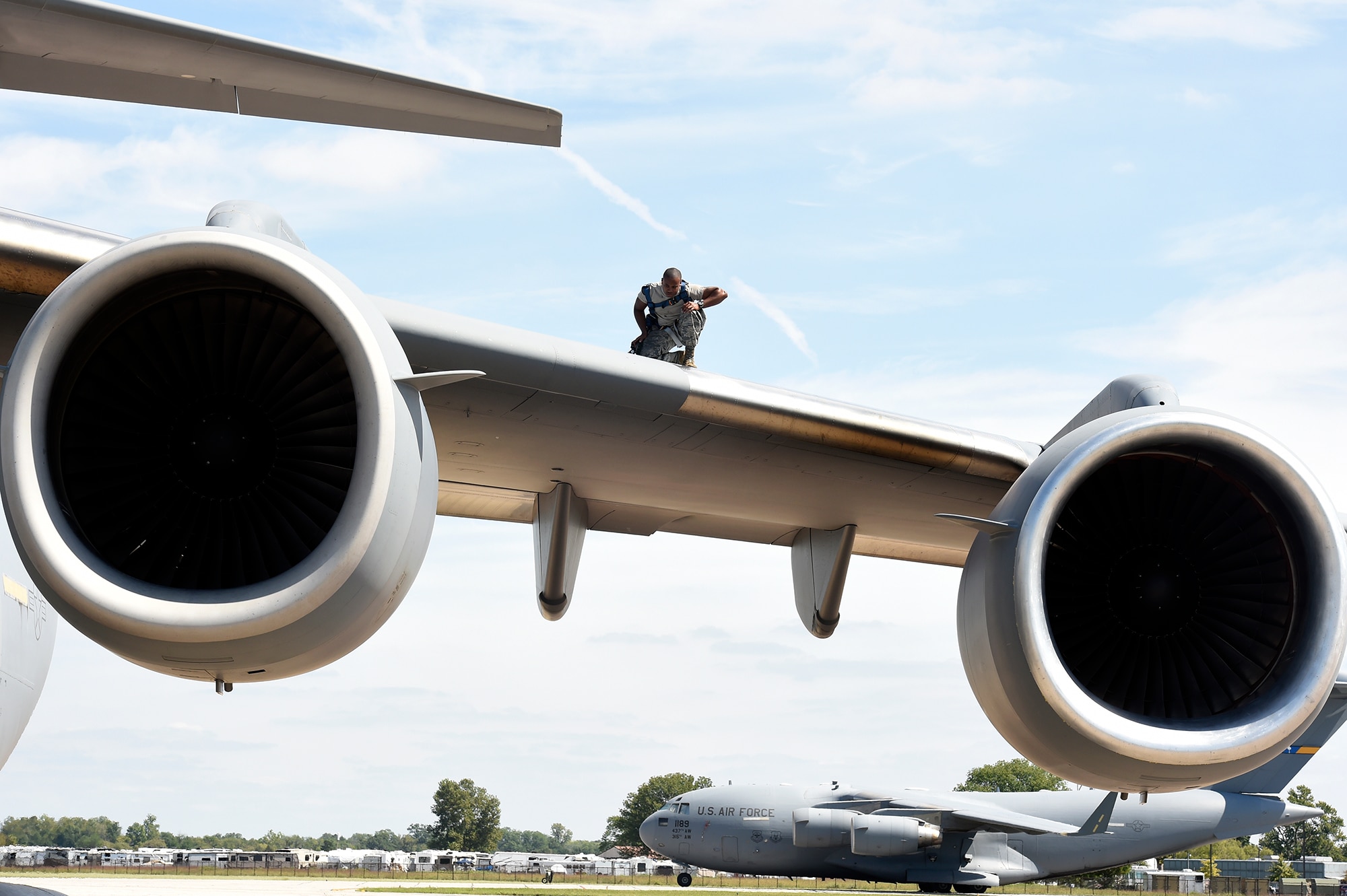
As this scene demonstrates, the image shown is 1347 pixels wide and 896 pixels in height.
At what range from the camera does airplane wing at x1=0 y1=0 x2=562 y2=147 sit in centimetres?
680

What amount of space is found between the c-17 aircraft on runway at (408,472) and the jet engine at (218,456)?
11 mm

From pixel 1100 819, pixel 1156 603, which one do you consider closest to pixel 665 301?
pixel 1156 603

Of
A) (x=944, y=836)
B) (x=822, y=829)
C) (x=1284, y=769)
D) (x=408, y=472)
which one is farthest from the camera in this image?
(x=944, y=836)

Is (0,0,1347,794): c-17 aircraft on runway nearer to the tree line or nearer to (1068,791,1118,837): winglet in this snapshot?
(1068,791,1118,837): winglet

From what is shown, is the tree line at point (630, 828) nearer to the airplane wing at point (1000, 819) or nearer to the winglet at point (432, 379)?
the airplane wing at point (1000, 819)

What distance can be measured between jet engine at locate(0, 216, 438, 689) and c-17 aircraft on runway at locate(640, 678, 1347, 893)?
36417mm

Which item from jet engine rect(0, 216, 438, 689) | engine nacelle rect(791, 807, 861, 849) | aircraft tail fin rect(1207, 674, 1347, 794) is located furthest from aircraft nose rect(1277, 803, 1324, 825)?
jet engine rect(0, 216, 438, 689)

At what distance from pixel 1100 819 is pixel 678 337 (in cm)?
3636

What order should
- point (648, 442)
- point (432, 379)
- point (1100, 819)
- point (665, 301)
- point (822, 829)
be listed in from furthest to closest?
point (822, 829)
point (1100, 819)
point (665, 301)
point (648, 442)
point (432, 379)

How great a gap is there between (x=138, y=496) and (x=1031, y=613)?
362cm

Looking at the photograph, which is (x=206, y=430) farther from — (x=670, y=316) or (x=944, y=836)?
(x=944, y=836)

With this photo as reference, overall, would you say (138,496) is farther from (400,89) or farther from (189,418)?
(400,89)

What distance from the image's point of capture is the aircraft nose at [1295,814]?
40.7 meters

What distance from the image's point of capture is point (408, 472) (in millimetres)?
4414
